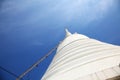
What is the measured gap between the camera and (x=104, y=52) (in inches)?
349

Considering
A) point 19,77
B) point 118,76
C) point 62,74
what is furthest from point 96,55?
point 19,77

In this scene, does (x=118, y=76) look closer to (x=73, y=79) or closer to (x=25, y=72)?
(x=73, y=79)

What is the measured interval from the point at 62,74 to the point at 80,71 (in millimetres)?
729

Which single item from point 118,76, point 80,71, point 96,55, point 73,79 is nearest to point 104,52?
point 96,55

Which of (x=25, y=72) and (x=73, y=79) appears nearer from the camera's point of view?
(x=73, y=79)

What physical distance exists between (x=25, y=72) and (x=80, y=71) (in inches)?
1392

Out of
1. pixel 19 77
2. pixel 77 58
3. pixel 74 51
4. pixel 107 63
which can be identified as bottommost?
pixel 107 63

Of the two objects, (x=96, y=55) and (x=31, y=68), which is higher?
(x=31, y=68)

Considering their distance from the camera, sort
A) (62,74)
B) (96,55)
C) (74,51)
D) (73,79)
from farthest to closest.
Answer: (74,51), (96,55), (62,74), (73,79)

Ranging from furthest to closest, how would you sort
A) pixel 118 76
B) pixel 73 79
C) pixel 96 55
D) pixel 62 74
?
pixel 96 55, pixel 62 74, pixel 73 79, pixel 118 76

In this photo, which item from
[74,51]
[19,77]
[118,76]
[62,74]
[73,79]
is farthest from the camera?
[19,77]

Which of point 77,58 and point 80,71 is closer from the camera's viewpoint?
point 80,71

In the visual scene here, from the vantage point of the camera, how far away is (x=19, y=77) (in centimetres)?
3975

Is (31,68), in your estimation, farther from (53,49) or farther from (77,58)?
(77,58)
